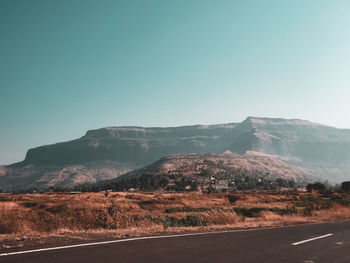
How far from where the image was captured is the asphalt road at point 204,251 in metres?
7.45

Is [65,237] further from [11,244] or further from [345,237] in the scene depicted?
[345,237]

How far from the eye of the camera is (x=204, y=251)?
28.2ft

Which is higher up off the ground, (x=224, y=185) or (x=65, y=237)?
(x=65, y=237)

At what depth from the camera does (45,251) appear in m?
7.95

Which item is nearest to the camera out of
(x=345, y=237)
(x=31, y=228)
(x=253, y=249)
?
(x=253, y=249)

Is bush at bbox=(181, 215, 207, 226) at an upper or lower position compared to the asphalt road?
lower

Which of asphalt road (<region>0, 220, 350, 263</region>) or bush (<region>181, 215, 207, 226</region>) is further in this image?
bush (<region>181, 215, 207, 226</region>)

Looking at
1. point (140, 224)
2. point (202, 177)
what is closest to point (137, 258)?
point (140, 224)

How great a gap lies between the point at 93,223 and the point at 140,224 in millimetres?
2285

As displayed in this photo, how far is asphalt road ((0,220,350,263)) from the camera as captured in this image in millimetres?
7453

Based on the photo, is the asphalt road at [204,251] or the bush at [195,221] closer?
the asphalt road at [204,251]

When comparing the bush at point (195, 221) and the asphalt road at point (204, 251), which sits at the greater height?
the asphalt road at point (204, 251)

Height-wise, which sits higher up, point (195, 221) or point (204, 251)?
point (204, 251)

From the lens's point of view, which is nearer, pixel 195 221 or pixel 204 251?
pixel 204 251
